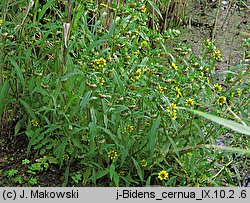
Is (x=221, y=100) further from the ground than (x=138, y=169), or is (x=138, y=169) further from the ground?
(x=221, y=100)

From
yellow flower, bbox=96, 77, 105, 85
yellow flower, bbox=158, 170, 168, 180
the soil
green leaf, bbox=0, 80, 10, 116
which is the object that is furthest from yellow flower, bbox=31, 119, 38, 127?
the soil

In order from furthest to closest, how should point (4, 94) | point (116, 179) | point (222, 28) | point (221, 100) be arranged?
1. point (222, 28)
2. point (4, 94)
3. point (116, 179)
4. point (221, 100)

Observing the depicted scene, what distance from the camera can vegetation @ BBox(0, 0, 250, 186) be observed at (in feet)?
6.37

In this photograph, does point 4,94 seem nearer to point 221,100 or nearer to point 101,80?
point 101,80

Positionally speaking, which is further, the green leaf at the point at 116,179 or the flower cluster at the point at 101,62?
the green leaf at the point at 116,179

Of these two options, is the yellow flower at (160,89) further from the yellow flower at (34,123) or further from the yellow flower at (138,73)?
the yellow flower at (34,123)

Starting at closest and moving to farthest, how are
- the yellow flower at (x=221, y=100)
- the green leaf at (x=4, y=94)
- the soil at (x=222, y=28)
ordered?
1. the yellow flower at (x=221, y=100)
2. the green leaf at (x=4, y=94)
3. the soil at (x=222, y=28)

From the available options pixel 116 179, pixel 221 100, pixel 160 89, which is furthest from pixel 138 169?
pixel 221 100

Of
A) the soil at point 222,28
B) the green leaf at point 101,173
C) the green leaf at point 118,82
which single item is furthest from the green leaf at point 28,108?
the soil at point 222,28

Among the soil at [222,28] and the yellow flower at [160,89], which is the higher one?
the yellow flower at [160,89]

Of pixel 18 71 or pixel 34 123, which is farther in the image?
pixel 34 123

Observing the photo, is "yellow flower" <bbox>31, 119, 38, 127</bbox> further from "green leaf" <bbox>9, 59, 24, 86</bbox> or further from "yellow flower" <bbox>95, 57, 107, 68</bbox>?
"yellow flower" <bbox>95, 57, 107, 68</bbox>

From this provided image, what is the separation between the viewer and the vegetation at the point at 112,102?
1.94 metres

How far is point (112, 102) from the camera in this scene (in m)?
1.95
